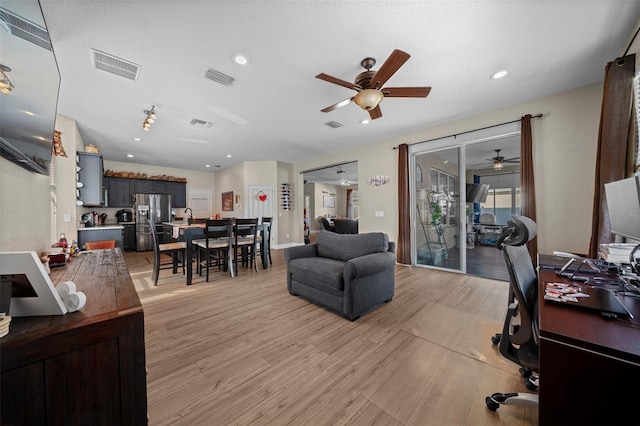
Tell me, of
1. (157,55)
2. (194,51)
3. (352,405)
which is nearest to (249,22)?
(194,51)

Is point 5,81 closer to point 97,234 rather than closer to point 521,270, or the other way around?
point 521,270

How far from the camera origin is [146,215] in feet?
22.7

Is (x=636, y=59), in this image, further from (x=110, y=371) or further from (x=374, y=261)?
(x=110, y=371)

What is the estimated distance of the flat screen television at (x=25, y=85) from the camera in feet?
3.42

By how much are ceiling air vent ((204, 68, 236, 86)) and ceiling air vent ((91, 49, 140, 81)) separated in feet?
2.40

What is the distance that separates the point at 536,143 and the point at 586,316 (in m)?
3.56

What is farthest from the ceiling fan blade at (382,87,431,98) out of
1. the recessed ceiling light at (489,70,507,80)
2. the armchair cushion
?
the armchair cushion

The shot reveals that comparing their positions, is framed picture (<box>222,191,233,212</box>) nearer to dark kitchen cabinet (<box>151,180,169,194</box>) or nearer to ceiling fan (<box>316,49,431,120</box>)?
dark kitchen cabinet (<box>151,180,169,194</box>)

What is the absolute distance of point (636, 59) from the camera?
215 cm

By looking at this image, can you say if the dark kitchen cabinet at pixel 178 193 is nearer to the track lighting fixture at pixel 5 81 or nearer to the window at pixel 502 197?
the track lighting fixture at pixel 5 81

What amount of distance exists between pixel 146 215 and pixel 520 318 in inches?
336

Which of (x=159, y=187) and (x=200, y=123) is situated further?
(x=159, y=187)

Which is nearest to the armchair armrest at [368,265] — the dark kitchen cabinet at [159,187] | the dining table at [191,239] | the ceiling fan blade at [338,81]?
the ceiling fan blade at [338,81]

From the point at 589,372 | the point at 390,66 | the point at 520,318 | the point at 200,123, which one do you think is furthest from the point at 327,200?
the point at 589,372
